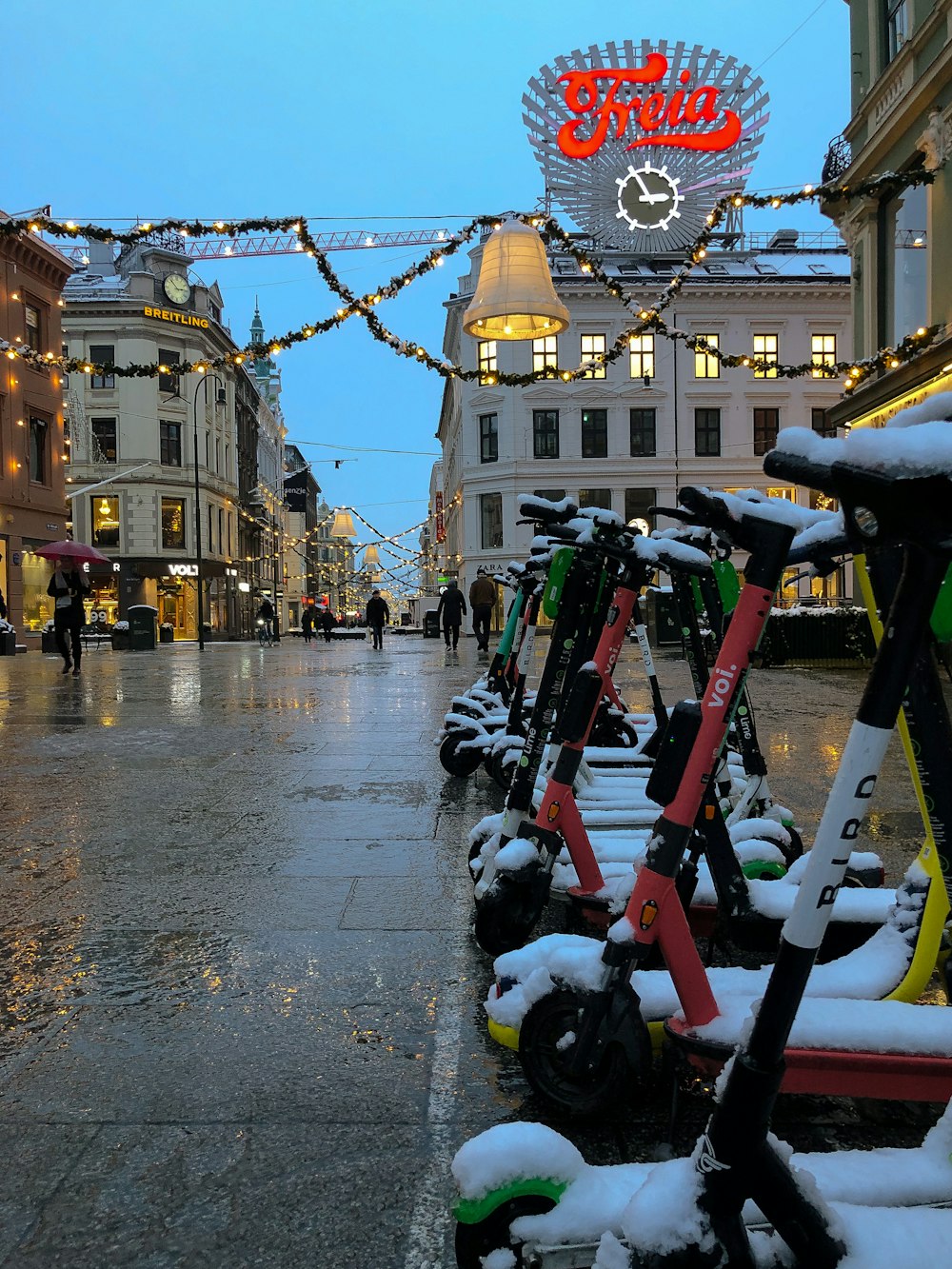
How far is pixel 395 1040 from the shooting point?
101 inches

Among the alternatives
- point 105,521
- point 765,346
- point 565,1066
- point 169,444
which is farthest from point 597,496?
point 565,1066

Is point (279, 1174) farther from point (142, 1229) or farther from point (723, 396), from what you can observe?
point (723, 396)

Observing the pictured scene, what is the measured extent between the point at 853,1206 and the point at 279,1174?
3.69ft

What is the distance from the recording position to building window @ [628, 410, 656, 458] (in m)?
42.1

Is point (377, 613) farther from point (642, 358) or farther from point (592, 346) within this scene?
point (642, 358)

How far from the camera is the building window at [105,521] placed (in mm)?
46062

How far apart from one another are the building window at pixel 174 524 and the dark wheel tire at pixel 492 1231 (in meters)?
47.7

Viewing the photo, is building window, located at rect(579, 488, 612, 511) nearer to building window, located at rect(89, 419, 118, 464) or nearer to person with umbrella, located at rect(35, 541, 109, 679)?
building window, located at rect(89, 419, 118, 464)

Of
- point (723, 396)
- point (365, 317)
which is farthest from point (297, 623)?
point (365, 317)

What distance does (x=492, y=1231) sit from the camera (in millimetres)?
1509

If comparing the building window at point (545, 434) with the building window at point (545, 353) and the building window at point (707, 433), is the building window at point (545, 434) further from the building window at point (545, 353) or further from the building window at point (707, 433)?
the building window at point (707, 433)

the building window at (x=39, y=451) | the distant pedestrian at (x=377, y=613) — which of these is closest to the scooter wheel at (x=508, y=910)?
the distant pedestrian at (x=377, y=613)

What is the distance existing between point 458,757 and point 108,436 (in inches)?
1784

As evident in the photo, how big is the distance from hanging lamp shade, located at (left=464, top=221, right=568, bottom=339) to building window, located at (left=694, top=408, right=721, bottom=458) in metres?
34.6
